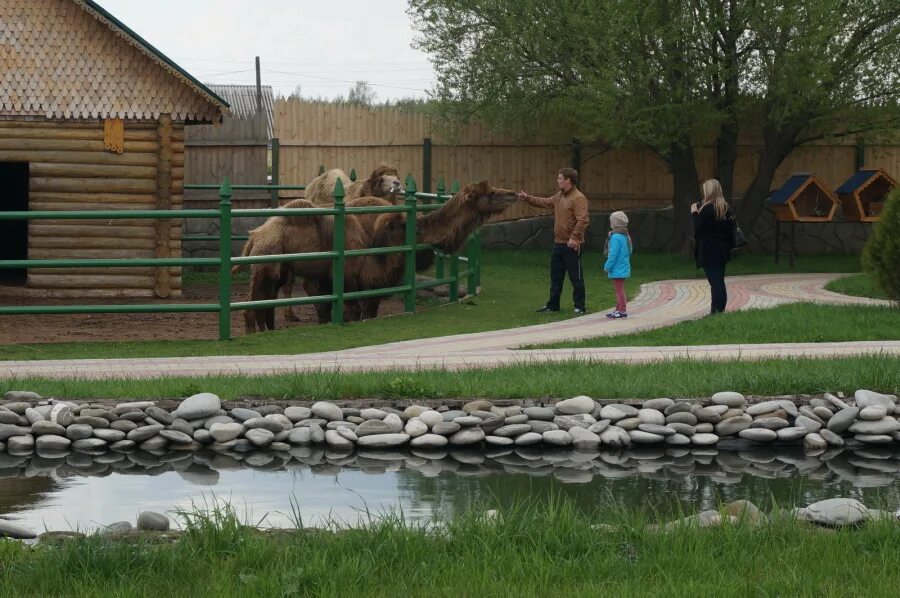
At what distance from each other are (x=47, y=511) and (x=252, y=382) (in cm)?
291

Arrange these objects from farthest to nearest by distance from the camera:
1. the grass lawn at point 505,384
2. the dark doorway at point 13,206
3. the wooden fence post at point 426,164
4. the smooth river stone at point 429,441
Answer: the wooden fence post at point 426,164 → the dark doorway at point 13,206 → the grass lawn at point 505,384 → the smooth river stone at point 429,441

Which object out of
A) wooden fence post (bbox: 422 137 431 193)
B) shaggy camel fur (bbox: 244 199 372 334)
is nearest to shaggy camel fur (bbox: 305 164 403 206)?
shaggy camel fur (bbox: 244 199 372 334)

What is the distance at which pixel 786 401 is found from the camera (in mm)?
9906

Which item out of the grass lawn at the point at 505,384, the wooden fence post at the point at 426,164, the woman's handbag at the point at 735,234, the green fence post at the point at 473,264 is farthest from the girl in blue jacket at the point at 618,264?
the wooden fence post at the point at 426,164

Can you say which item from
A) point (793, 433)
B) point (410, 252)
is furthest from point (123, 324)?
point (793, 433)

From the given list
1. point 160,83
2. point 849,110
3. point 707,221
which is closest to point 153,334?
point 160,83

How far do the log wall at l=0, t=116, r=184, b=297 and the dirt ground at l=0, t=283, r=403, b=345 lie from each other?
0.40m

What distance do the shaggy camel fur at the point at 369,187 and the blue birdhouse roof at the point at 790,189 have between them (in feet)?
28.0

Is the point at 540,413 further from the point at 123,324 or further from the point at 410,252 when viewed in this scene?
the point at 123,324

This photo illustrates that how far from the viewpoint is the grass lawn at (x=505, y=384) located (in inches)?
393

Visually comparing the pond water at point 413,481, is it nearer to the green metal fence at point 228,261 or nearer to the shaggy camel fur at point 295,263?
the green metal fence at point 228,261

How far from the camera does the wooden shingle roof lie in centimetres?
1923

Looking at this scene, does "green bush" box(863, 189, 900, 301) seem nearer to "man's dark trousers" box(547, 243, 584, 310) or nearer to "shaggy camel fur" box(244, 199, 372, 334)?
Result: "man's dark trousers" box(547, 243, 584, 310)

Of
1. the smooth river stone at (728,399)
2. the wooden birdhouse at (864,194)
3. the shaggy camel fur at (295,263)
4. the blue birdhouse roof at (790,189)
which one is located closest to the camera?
the smooth river stone at (728,399)
